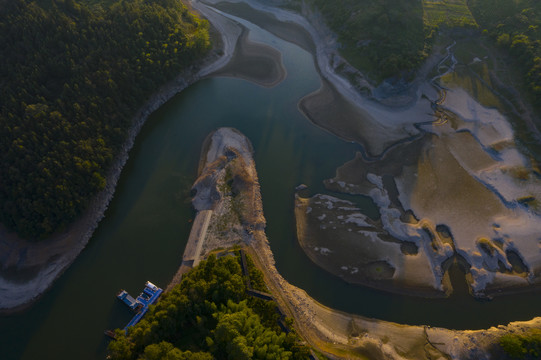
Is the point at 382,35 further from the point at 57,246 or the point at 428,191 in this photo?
the point at 57,246

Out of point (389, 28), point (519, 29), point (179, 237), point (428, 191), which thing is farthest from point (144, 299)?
point (519, 29)

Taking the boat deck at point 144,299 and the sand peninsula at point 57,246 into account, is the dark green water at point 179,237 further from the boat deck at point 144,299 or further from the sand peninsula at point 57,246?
the boat deck at point 144,299

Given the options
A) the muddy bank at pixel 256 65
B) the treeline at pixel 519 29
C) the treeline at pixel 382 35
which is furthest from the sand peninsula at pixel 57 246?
the treeline at pixel 519 29

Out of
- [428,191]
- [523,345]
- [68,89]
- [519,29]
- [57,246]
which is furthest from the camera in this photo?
[519,29]

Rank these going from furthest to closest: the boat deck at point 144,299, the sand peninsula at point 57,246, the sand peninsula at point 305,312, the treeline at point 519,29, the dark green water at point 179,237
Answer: the treeline at point 519,29, the sand peninsula at point 57,246, the dark green water at point 179,237, the boat deck at point 144,299, the sand peninsula at point 305,312

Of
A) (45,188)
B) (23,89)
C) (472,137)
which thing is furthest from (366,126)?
(23,89)

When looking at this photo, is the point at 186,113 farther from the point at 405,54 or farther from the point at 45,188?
the point at 405,54
